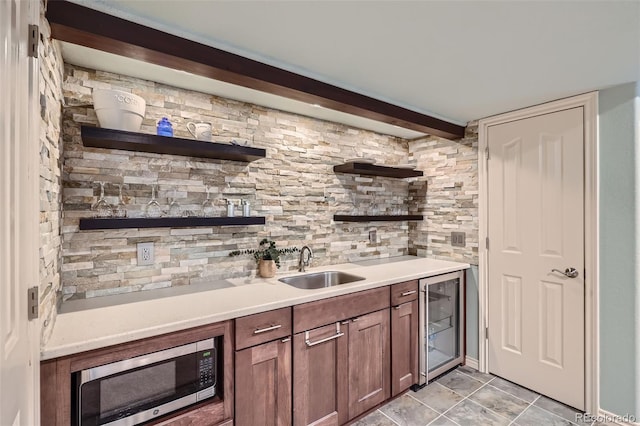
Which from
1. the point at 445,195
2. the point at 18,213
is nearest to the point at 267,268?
the point at 18,213

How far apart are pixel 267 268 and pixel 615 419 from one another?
101 inches

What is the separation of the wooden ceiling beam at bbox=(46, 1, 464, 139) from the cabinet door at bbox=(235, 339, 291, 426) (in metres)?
1.46

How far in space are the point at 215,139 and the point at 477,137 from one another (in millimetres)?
2290

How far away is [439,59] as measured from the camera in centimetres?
184

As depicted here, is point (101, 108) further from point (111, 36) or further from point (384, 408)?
point (384, 408)

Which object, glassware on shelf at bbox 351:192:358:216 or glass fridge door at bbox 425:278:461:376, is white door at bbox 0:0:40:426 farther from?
glass fridge door at bbox 425:278:461:376

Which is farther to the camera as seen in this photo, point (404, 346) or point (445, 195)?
point (445, 195)

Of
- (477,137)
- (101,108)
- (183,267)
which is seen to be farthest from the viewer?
(477,137)

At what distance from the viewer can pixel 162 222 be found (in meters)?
1.85

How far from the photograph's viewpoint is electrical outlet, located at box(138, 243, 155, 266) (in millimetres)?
1960

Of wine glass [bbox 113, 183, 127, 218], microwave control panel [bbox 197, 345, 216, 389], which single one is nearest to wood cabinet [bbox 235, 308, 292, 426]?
microwave control panel [bbox 197, 345, 216, 389]

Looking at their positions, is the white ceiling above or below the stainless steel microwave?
above

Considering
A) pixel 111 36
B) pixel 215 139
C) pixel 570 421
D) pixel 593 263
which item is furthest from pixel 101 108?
pixel 570 421

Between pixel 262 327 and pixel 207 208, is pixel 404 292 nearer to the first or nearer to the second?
pixel 262 327
